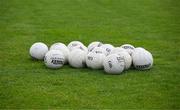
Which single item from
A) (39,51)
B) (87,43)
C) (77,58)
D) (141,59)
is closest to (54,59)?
(77,58)

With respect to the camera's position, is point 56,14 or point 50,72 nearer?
point 50,72

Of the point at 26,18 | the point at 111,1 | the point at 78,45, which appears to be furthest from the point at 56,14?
the point at 78,45

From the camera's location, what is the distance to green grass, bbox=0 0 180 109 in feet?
28.6

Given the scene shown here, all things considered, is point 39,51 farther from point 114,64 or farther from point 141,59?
point 141,59

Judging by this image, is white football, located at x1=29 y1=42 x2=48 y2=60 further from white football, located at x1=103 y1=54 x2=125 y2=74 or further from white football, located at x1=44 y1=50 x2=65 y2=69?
white football, located at x1=103 y1=54 x2=125 y2=74

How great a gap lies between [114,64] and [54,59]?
53.7 inches

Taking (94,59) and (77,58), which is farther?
(77,58)

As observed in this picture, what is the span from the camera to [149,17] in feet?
58.3

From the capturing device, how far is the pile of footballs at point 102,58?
9.97 m

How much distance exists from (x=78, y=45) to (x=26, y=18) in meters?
6.95

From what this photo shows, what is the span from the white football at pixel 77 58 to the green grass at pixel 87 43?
0.15m

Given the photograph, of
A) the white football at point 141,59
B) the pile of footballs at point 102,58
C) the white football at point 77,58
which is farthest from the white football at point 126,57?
the white football at point 77,58

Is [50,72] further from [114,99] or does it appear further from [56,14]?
[56,14]

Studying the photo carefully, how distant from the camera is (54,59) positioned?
1038 cm
